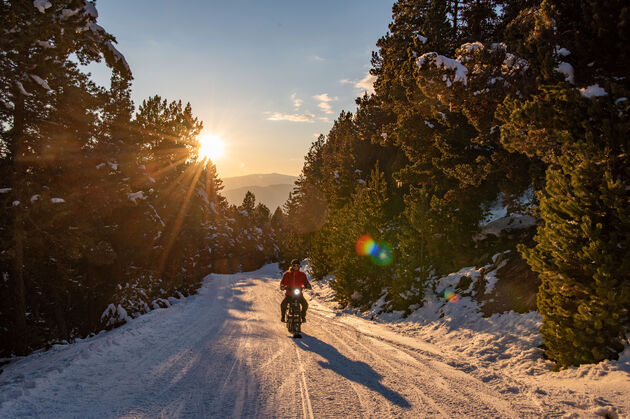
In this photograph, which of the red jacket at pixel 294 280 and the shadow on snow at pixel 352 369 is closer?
the shadow on snow at pixel 352 369

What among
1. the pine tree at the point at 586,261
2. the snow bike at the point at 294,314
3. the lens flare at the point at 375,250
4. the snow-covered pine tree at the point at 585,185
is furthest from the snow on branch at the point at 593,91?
the lens flare at the point at 375,250

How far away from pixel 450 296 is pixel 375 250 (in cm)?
447

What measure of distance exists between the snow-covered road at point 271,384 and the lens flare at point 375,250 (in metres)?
6.84

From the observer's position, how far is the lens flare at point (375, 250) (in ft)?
54.9

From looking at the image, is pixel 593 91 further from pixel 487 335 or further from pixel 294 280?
pixel 294 280

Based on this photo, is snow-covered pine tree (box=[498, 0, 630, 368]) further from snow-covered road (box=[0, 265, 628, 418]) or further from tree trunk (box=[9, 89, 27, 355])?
tree trunk (box=[9, 89, 27, 355])

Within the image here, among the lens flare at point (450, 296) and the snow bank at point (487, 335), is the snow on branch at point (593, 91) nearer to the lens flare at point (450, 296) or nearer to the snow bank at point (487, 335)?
the snow bank at point (487, 335)

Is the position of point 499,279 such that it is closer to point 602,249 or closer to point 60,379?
point 602,249

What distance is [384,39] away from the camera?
69.9 ft

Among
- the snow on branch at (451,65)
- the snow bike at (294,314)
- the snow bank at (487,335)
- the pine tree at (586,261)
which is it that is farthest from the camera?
the snow on branch at (451,65)

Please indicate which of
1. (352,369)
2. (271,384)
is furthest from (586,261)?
(271,384)

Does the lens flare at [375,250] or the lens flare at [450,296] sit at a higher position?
the lens flare at [375,250]

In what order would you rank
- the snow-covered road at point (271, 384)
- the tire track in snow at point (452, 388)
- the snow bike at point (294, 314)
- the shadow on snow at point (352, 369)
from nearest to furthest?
1. the snow-covered road at point (271, 384)
2. the tire track in snow at point (452, 388)
3. the shadow on snow at point (352, 369)
4. the snow bike at point (294, 314)

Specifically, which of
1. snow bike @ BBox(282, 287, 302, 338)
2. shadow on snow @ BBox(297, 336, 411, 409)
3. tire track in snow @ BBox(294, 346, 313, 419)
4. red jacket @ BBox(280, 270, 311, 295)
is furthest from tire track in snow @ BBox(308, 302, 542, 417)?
red jacket @ BBox(280, 270, 311, 295)
